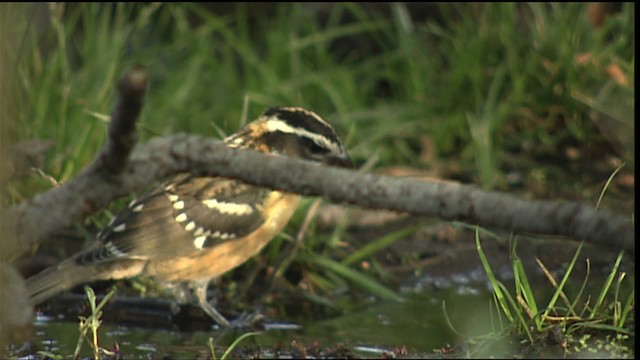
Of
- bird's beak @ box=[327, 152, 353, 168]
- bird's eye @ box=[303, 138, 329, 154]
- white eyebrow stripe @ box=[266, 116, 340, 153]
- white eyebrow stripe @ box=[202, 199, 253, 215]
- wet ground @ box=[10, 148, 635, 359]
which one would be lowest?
wet ground @ box=[10, 148, 635, 359]

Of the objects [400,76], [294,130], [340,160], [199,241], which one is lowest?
[199,241]

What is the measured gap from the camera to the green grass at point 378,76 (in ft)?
25.0

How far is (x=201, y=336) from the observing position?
571cm

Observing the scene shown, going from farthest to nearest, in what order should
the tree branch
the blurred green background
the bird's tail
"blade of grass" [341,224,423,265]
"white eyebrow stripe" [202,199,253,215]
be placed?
the blurred green background → "blade of grass" [341,224,423,265] → "white eyebrow stripe" [202,199,253,215] → the bird's tail → the tree branch

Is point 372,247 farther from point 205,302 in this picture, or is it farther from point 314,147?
point 205,302

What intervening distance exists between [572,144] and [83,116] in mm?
3259

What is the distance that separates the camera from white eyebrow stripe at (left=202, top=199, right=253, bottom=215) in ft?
19.7

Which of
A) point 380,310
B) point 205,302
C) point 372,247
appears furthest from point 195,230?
point 372,247

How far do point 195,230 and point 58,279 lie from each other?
68cm

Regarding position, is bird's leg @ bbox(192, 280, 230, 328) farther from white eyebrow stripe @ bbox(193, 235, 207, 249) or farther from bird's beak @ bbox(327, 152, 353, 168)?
bird's beak @ bbox(327, 152, 353, 168)

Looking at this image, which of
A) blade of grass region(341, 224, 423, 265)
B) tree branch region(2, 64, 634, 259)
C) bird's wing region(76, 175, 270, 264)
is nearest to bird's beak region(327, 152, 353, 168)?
bird's wing region(76, 175, 270, 264)

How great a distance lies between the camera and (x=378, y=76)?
29.1 ft

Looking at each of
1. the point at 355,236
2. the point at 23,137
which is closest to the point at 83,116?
the point at 23,137

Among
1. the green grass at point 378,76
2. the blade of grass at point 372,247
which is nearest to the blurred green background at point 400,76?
the green grass at point 378,76
